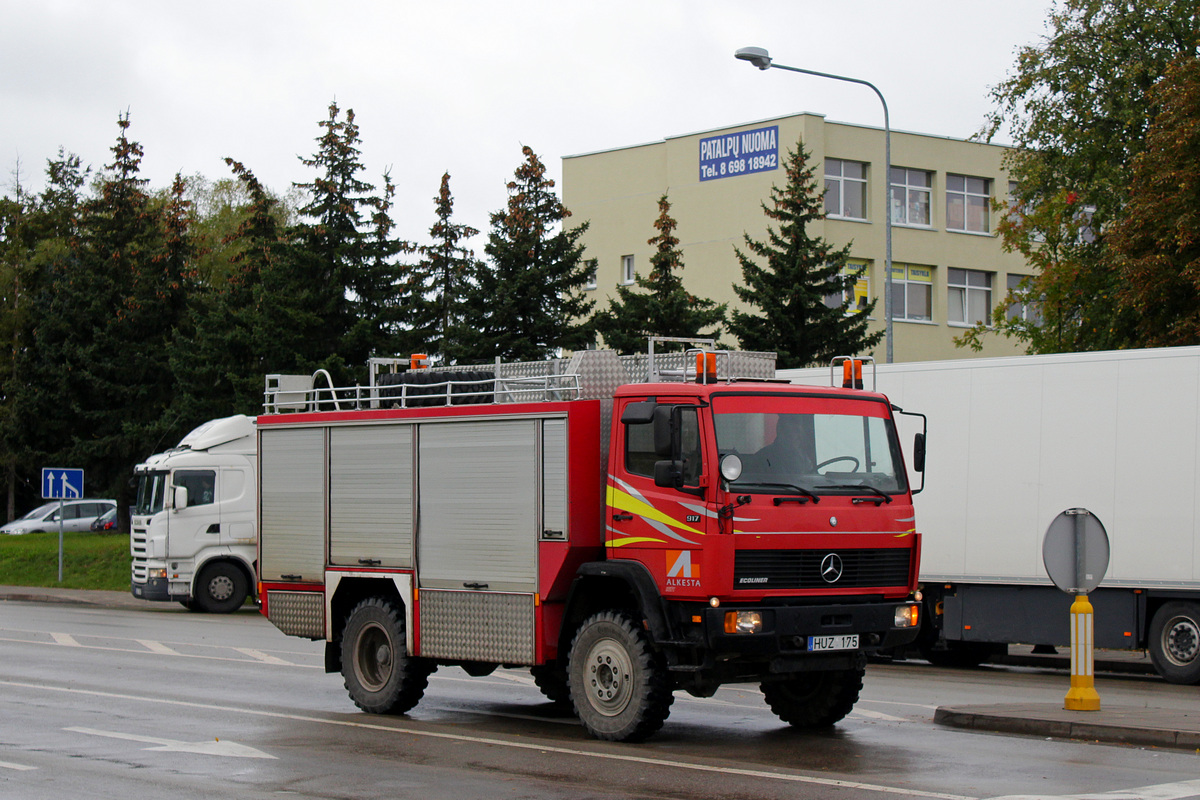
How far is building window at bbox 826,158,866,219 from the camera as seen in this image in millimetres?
49781

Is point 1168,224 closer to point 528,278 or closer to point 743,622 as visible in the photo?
point 528,278

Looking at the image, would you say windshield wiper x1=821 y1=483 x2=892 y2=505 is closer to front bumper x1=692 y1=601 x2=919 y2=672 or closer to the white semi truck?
front bumper x1=692 y1=601 x2=919 y2=672

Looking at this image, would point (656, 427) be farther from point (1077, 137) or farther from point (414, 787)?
point (1077, 137)

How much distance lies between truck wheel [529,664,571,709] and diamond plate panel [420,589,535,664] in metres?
1.13

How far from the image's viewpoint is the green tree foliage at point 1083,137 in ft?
107

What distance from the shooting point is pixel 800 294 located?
108 ft

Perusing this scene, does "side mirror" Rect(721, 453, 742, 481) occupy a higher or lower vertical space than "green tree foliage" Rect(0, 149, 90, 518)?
lower

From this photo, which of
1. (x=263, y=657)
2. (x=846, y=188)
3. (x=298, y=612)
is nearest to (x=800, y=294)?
(x=263, y=657)

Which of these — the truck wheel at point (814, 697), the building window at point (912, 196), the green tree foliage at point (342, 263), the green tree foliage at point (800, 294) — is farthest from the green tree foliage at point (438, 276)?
the truck wheel at point (814, 697)

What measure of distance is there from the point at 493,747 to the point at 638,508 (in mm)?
2015

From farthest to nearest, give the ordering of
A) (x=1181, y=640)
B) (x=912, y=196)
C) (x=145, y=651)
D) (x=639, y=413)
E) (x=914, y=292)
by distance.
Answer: (x=914, y=292) → (x=912, y=196) → (x=145, y=651) → (x=1181, y=640) → (x=639, y=413)

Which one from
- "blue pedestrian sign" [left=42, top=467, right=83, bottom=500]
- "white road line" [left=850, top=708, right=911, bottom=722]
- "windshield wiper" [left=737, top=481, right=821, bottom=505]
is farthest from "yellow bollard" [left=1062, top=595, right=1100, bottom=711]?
"blue pedestrian sign" [left=42, top=467, right=83, bottom=500]

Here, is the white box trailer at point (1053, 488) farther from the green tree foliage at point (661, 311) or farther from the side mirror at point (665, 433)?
the green tree foliage at point (661, 311)

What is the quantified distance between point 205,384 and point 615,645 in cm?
3210
